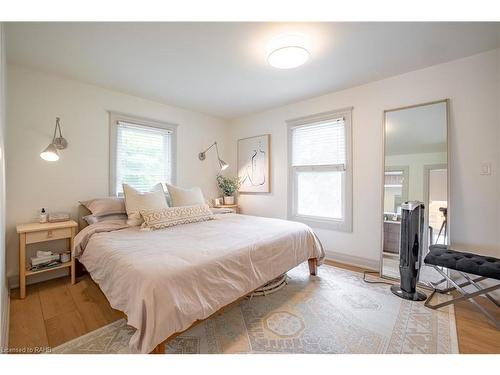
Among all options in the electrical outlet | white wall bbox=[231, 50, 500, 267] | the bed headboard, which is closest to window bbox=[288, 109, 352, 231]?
white wall bbox=[231, 50, 500, 267]

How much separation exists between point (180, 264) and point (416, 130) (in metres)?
2.80

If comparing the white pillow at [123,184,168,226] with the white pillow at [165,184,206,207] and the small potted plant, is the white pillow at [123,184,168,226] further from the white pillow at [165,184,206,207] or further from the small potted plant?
the small potted plant

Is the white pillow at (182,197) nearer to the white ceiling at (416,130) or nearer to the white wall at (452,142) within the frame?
the white wall at (452,142)

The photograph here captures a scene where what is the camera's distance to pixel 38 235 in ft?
7.06

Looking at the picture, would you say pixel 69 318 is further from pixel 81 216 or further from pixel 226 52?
pixel 226 52

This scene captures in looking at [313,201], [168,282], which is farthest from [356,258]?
[168,282]

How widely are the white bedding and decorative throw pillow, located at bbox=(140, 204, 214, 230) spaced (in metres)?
0.12

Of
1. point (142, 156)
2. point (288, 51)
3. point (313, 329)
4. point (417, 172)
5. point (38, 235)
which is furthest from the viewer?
point (142, 156)

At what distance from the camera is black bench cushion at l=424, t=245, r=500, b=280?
162cm

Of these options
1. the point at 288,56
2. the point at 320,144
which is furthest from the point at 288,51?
the point at 320,144

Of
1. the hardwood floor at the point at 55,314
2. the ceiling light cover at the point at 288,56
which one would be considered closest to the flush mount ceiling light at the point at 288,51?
the ceiling light cover at the point at 288,56

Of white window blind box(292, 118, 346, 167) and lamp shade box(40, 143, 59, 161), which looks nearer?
lamp shade box(40, 143, 59, 161)

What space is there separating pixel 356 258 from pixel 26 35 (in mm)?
4132

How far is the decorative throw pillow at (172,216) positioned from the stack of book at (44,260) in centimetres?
102
